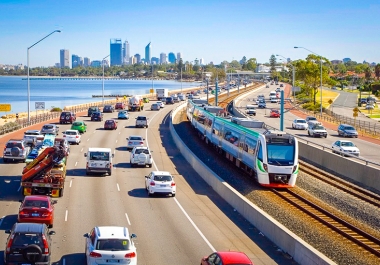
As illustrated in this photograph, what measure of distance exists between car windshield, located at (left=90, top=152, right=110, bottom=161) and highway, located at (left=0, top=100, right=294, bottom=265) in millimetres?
1176

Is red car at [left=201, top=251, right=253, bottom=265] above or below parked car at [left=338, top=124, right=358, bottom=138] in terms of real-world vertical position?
above

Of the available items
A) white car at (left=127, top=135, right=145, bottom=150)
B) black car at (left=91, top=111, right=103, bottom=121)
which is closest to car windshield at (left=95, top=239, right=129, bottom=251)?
white car at (left=127, top=135, right=145, bottom=150)

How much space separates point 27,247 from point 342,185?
73.0 feet

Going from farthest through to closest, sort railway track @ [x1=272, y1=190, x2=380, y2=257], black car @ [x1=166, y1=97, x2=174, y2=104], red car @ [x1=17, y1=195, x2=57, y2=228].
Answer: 1. black car @ [x1=166, y1=97, x2=174, y2=104]
2. railway track @ [x1=272, y1=190, x2=380, y2=257]
3. red car @ [x1=17, y1=195, x2=57, y2=228]

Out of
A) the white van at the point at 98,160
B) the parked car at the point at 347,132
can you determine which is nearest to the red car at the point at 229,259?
the white van at the point at 98,160

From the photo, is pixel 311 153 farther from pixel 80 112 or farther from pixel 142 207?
pixel 80 112

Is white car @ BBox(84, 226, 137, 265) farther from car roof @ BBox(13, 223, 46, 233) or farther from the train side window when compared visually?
the train side window

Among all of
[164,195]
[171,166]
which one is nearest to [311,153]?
[171,166]

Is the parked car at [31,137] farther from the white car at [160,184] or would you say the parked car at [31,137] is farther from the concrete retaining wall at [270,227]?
the white car at [160,184]

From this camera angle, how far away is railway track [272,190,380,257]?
2260cm

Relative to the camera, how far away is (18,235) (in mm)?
16938

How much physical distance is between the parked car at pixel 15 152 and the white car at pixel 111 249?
25317 millimetres

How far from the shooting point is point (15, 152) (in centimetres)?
4097

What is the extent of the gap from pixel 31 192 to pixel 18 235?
1297 centimetres
